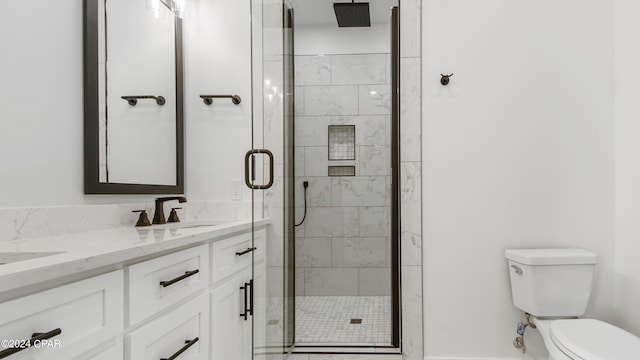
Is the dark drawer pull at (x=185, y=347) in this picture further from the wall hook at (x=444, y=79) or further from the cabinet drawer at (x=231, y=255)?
the wall hook at (x=444, y=79)

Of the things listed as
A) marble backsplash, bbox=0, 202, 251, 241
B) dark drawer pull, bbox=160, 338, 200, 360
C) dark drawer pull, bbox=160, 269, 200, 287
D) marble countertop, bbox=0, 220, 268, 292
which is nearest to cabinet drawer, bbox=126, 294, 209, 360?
dark drawer pull, bbox=160, 338, 200, 360

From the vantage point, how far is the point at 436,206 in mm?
2051

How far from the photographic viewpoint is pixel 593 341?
4.76 feet

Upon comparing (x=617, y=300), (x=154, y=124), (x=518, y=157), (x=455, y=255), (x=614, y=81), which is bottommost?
(x=617, y=300)

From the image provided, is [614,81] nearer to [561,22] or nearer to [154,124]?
[561,22]

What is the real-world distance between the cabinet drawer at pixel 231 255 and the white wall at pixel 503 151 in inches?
39.0

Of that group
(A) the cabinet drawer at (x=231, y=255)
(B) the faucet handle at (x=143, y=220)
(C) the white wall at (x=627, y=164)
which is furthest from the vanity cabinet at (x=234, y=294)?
(C) the white wall at (x=627, y=164)

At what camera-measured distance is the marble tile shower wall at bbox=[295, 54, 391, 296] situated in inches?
122

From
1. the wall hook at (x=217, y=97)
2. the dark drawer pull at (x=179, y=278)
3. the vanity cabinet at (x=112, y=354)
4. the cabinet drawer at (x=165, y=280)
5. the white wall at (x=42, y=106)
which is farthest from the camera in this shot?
the wall hook at (x=217, y=97)

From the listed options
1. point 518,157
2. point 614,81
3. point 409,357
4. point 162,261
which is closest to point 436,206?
point 518,157

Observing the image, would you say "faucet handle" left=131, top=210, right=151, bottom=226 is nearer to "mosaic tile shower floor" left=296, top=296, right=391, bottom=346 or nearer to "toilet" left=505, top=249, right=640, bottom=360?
"mosaic tile shower floor" left=296, top=296, right=391, bottom=346

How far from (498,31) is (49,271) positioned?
2.26 m

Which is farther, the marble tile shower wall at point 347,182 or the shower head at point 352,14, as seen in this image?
the marble tile shower wall at point 347,182

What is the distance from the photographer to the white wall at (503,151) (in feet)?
6.51
